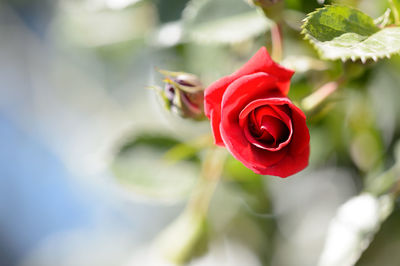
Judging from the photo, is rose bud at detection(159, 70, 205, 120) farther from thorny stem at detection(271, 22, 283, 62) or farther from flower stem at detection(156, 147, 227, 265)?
flower stem at detection(156, 147, 227, 265)

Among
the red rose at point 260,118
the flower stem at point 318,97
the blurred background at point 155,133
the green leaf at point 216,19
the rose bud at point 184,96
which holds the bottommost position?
the blurred background at point 155,133

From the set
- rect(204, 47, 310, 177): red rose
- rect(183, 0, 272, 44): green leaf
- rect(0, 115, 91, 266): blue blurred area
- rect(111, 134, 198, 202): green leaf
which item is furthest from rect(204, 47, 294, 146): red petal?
rect(0, 115, 91, 266): blue blurred area

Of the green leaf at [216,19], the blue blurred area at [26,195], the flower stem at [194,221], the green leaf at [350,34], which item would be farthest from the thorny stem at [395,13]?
the blue blurred area at [26,195]

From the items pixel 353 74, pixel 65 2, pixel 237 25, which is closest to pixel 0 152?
pixel 65 2

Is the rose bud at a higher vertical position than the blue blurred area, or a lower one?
higher

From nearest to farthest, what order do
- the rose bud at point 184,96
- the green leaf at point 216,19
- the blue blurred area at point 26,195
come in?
1. the rose bud at point 184,96
2. the green leaf at point 216,19
3. the blue blurred area at point 26,195

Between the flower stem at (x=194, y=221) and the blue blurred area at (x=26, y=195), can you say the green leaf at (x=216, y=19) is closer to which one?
the flower stem at (x=194, y=221)

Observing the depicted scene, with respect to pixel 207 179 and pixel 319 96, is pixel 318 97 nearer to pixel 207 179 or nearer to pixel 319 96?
pixel 319 96

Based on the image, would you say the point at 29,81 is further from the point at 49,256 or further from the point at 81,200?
the point at 49,256
